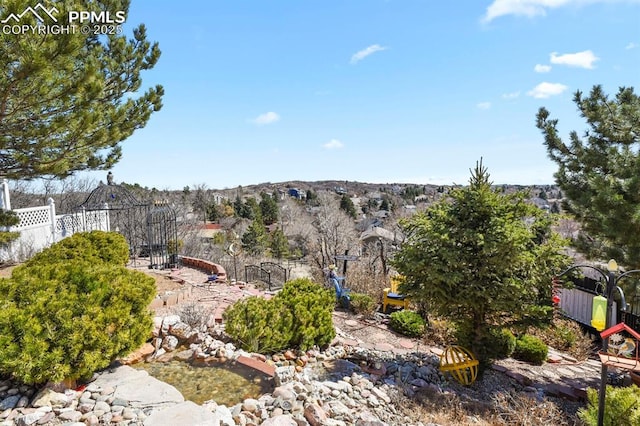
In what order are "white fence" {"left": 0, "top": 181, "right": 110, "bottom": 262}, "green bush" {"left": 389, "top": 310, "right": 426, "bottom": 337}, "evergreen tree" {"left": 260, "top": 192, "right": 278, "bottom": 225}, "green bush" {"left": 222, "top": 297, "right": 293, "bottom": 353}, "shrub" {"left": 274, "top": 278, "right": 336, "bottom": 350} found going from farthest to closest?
"evergreen tree" {"left": 260, "top": 192, "right": 278, "bottom": 225} → "white fence" {"left": 0, "top": 181, "right": 110, "bottom": 262} → "green bush" {"left": 389, "top": 310, "right": 426, "bottom": 337} → "shrub" {"left": 274, "top": 278, "right": 336, "bottom": 350} → "green bush" {"left": 222, "top": 297, "right": 293, "bottom": 353}

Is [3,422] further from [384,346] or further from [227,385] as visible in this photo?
[384,346]

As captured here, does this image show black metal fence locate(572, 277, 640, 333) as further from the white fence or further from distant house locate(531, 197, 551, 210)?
the white fence

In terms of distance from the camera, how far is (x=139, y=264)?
10.2 meters

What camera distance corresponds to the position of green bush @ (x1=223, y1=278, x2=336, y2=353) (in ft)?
14.6

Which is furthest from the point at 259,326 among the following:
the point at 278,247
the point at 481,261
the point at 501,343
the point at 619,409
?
the point at 278,247

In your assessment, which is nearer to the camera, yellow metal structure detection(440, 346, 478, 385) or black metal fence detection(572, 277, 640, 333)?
yellow metal structure detection(440, 346, 478, 385)

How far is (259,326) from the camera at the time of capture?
445cm

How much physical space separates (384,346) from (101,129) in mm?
5472

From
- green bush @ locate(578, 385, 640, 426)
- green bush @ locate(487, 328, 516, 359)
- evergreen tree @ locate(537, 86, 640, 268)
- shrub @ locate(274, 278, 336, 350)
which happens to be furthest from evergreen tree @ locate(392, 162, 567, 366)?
green bush @ locate(578, 385, 640, 426)

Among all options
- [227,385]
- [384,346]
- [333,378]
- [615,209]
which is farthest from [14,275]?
[615,209]

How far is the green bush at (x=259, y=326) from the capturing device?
4.43m

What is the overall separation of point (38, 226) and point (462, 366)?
1139 cm

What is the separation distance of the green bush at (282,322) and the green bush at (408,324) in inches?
71.1

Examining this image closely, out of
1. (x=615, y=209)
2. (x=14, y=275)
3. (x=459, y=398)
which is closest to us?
(x=14, y=275)
